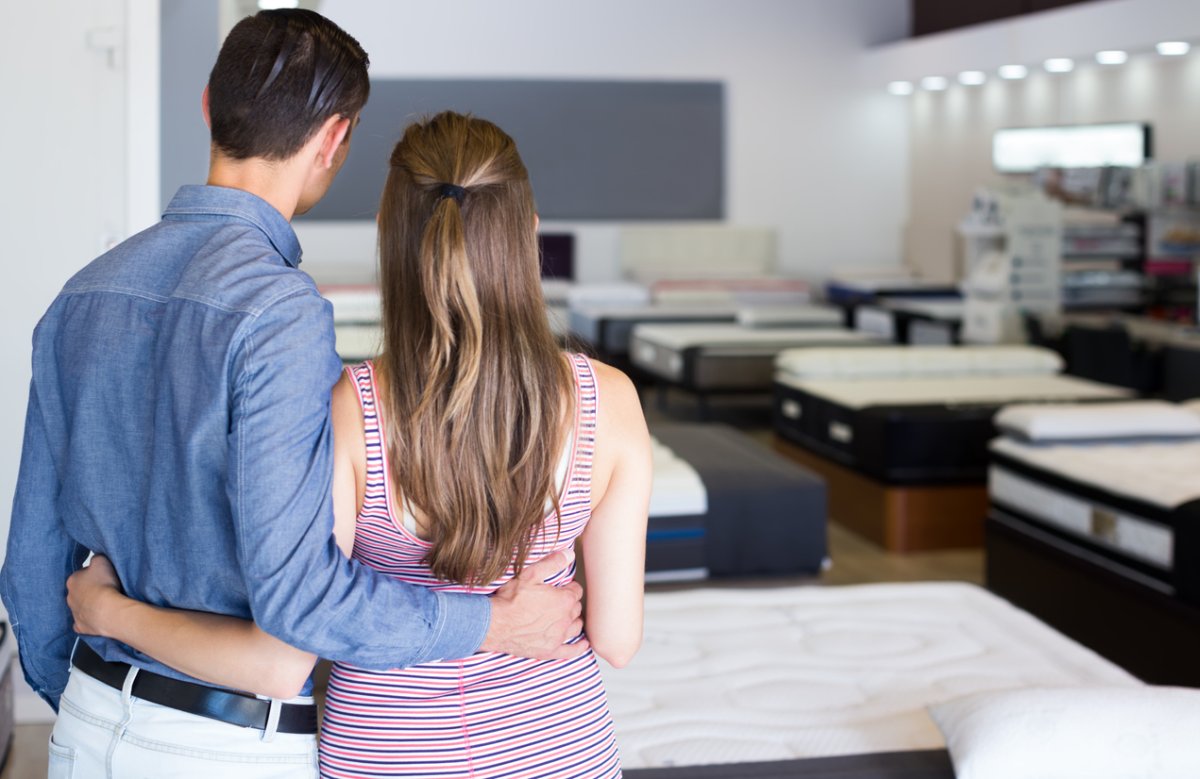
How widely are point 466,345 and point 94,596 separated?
1.34 feet

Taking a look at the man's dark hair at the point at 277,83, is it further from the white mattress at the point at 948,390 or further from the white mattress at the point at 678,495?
the white mattress at the point at 948,390

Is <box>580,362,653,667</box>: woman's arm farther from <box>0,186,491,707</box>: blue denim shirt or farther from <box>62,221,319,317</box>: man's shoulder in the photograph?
<box>62,221,319,317</box>: man's shoulder

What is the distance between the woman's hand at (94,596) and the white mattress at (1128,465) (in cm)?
269

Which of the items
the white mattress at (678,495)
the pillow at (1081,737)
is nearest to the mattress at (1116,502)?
the white mattress at (678,495)

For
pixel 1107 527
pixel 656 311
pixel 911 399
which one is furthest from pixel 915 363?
pixel 656 311

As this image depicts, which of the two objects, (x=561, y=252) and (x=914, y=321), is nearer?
(x=914, y=321)

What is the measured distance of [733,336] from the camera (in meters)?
7.44

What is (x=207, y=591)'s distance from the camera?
1197 mm

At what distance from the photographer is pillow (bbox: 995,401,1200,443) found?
155 inches

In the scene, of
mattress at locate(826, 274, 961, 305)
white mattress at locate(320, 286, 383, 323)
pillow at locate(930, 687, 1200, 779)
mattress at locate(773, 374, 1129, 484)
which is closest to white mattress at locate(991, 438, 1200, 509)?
mattress at locate(773, 374, 1129, 484)

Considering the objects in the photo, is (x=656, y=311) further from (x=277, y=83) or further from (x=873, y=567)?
(x=277, y=83)

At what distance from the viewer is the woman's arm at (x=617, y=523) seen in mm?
1280

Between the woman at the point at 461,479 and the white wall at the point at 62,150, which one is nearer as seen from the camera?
Answer: the woman at the point at 461,479

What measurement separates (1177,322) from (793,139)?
4563 mm
